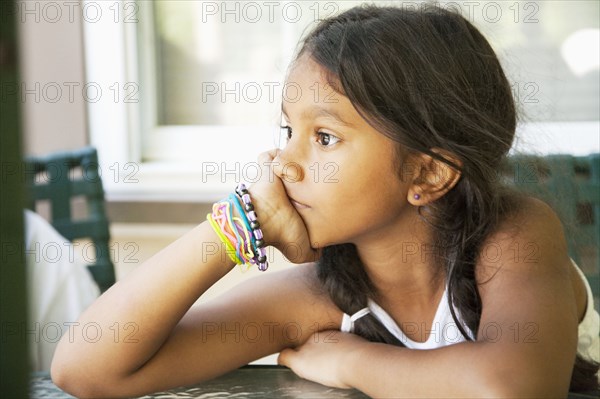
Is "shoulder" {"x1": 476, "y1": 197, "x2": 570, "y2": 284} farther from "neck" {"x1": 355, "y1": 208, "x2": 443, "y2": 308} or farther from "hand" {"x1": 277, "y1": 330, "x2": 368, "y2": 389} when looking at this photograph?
"hand" {"x1": 277, "y1": 330, "x2": 368, "y2": 389}

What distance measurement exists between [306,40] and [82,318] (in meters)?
0.58

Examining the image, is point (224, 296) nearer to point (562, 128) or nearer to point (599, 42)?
point (562, 128)

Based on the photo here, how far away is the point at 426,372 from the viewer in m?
1.05

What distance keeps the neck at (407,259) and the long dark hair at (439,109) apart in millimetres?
18

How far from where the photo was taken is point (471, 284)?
4.16 ft

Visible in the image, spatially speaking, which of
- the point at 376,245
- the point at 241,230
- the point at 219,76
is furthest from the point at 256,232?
the point at 219,76

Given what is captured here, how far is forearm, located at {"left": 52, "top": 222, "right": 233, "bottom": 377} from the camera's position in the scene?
117cm

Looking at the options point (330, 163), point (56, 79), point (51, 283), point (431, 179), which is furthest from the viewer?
point (56, 79)

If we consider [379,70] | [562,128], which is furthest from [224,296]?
[562,128]

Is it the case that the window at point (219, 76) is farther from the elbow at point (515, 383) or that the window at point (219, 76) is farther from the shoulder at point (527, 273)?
the elbow at point (515, 383)

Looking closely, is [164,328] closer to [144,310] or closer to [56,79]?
[144,310]

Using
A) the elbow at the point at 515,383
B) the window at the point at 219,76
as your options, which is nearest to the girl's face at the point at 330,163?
the elbow at the point at 515,383

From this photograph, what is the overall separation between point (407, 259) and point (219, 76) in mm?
1773

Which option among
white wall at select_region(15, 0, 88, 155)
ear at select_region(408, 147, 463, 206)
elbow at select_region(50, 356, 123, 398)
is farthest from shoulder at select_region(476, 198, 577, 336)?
white wall at select_region(15, 0, 88, 155)
